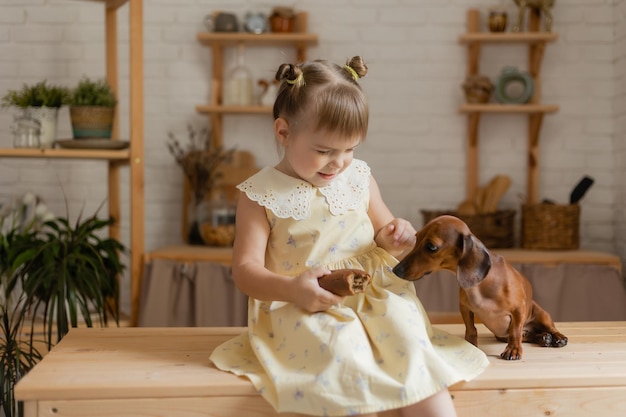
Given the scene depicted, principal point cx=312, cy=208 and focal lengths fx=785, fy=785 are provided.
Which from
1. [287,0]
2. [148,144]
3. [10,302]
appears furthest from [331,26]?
[10,302]

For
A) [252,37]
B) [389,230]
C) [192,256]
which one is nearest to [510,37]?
[252,37]

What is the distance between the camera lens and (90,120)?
128 inches

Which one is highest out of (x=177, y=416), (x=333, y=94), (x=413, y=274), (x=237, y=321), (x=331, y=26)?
(x=331, y=26)

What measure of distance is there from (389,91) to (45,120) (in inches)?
66.5

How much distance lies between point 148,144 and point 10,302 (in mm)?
1231

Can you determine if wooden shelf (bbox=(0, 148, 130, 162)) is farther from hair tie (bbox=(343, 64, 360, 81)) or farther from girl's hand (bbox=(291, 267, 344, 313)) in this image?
girl's hand (bbox=(291, 267, 344, 313))

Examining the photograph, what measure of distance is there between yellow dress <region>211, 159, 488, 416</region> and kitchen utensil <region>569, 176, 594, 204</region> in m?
1.91

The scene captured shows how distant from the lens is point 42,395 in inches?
60.0

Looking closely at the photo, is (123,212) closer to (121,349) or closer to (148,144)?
(148,144)

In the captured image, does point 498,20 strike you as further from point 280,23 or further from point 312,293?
point 312,293

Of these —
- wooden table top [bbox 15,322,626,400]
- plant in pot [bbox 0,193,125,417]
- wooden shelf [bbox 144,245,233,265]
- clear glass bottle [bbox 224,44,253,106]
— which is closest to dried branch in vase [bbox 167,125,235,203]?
clear glass bottle [bbox 224,44,253,106]

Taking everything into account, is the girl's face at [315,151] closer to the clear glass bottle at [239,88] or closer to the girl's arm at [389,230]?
the girl's arm at [389,230]

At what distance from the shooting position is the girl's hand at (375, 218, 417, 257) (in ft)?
5.98

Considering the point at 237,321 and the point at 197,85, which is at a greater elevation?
the point at 197,85
